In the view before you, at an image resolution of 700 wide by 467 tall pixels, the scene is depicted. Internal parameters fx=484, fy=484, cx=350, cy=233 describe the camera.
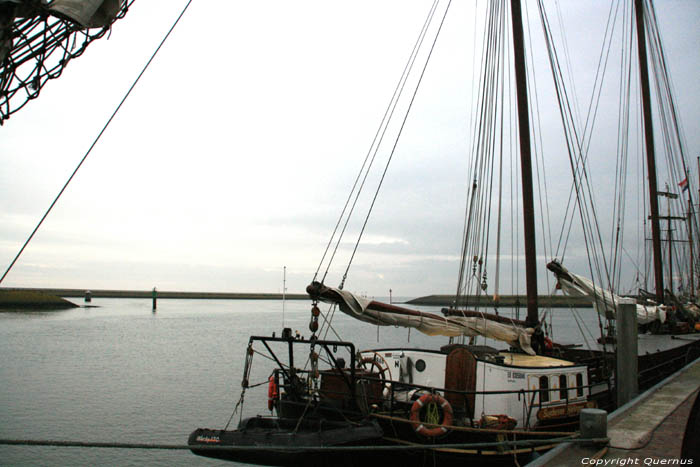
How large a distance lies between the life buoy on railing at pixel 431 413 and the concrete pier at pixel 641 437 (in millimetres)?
3499

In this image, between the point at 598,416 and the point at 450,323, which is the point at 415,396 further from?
the point at 598,416

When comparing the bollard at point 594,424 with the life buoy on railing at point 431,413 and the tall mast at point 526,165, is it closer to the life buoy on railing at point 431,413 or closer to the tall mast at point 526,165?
the life buoy on railing at point 431,413

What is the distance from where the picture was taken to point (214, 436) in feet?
35.5

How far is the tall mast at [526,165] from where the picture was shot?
18.6 meters

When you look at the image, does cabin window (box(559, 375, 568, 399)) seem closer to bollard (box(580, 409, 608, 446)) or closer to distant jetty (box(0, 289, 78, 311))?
bollard (box(580, 409, 608, 446))

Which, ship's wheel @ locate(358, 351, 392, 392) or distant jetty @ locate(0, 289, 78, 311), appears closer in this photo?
ship's wheel @ locate(358, 351, 392, 392)

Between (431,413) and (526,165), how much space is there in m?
11.9

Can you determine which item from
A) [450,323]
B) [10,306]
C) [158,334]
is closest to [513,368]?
[450,323]

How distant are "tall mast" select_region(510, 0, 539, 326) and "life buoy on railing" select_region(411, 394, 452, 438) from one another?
7.53 meters

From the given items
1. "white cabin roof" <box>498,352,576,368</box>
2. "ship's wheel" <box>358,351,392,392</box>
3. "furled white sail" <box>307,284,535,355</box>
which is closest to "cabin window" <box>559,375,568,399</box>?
"white cabin roof" <box>498,352,576,368</box>

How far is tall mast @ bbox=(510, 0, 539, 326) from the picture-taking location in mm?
18578

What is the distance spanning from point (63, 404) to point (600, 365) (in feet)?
90.3

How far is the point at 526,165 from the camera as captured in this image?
778 inches

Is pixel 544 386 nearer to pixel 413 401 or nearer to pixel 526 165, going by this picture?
pixel 413 401
